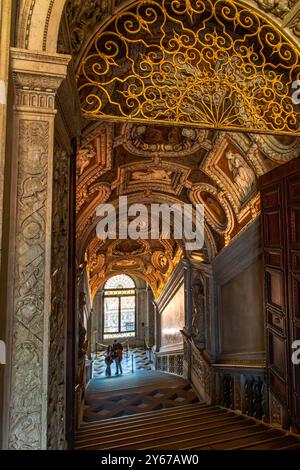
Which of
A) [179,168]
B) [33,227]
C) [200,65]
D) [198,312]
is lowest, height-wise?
[198,312]

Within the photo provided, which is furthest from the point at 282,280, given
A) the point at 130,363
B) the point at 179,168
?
the point at 130,363

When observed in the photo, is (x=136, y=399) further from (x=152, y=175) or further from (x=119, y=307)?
(x=119, y=307)

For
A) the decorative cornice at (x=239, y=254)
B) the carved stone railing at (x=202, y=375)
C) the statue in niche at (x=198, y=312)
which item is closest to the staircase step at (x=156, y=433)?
the carved stone railing at (x=202, y=375)

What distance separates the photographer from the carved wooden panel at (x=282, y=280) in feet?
14.0

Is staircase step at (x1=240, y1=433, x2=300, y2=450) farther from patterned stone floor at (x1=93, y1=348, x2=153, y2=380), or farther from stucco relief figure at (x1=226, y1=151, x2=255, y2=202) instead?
patterned stone floor at (x1=93, y1=348, x2=153, y2=380)

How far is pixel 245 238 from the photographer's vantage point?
6434 millimetres

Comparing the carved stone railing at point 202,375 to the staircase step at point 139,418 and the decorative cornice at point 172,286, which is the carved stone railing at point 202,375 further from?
the decorative cornice at point 172,286

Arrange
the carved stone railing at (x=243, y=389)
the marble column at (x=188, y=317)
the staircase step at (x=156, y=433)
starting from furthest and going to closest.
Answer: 1. the marble column at (x=188, y=317)
2. the carved stone railing at (x=243, y=389)
3. the staircase step at (x=156, y=433)

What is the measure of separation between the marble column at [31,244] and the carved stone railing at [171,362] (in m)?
9.25

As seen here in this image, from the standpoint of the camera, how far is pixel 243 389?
6.23m

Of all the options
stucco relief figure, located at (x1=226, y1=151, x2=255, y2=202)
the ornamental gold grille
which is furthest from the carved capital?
stucco relief figure, located at (x1=226, y1=151, x2=255, y2=202)

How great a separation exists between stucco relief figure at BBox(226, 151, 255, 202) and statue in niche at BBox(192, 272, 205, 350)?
329 centimetres

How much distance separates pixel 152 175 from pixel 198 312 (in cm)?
384
